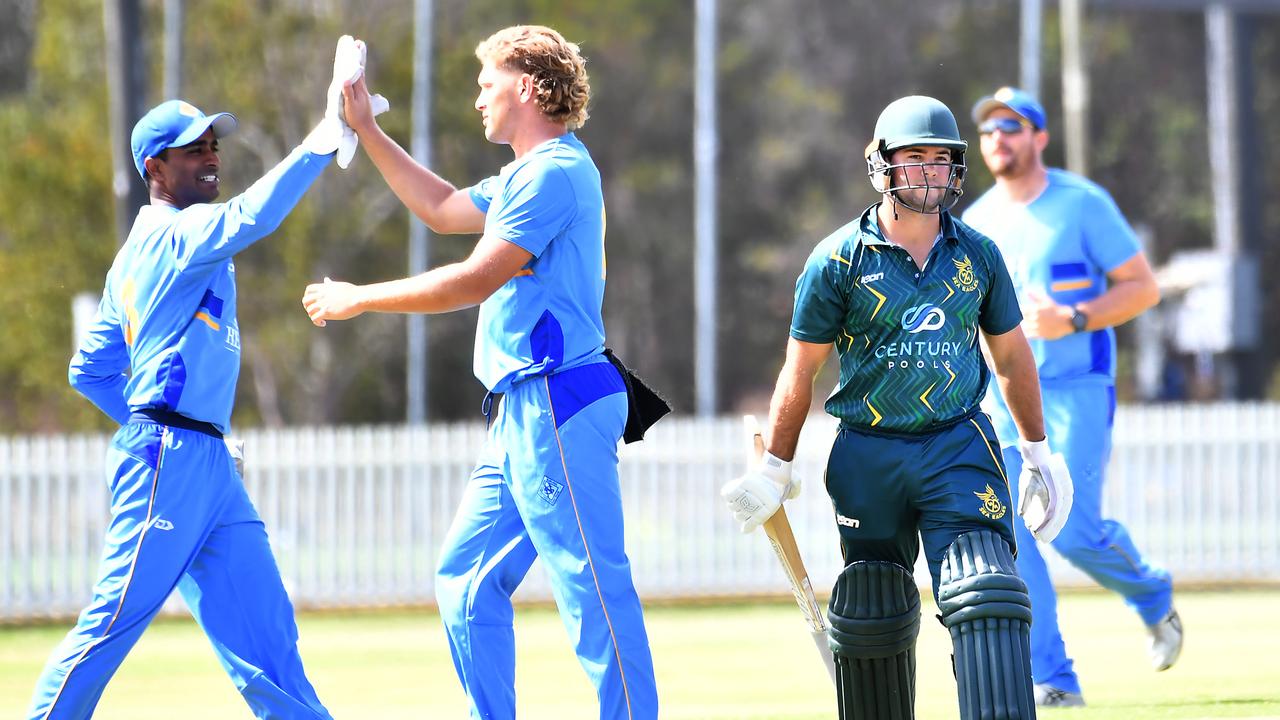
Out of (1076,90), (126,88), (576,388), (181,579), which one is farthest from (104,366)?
(1076,90)

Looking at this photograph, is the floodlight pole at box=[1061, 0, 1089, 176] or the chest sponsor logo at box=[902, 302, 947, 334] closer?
the chest sponsor logo at box=[902, 302, 947, 334]

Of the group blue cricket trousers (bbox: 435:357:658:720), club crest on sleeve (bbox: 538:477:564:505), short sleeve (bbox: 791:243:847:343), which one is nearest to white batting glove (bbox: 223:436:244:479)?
blue cricket trousers (bbox: 435:357:658:720)

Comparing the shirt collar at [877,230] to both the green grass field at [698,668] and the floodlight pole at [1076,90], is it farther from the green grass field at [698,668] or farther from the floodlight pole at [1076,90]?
the floodlight pole at [1076,90]

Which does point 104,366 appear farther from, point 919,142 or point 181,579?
point 919,142

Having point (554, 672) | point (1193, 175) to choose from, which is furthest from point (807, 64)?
point (554, 672)

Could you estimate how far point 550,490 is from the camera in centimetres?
537

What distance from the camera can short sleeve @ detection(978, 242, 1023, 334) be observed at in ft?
17.6

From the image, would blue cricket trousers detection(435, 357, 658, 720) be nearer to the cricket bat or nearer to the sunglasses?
the cricket bat

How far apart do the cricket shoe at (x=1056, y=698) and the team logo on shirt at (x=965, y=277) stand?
2409 mm

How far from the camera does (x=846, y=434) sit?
5.40 m

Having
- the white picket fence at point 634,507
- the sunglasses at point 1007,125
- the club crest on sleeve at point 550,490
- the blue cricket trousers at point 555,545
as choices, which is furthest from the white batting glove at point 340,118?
the white picket fence at point 634,507

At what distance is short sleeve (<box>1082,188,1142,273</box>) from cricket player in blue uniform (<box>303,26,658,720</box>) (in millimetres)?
2756

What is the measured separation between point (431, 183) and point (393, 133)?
865 inches

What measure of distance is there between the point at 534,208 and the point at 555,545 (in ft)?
3.27
